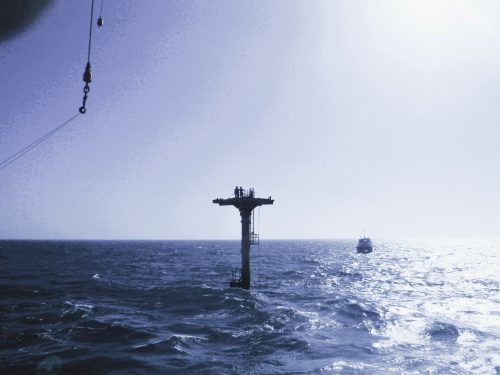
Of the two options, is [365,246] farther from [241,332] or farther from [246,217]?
[241,332]

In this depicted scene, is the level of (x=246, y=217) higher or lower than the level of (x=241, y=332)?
higher

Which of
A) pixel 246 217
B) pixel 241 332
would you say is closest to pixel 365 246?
pixel 246 217

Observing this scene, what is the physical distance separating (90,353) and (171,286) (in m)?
20.1

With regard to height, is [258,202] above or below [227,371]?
above

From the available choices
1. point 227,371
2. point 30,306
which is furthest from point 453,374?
point 30,306

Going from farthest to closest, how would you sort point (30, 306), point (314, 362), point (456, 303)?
point (456, 303) → point (30, 306) → point (314, 362)

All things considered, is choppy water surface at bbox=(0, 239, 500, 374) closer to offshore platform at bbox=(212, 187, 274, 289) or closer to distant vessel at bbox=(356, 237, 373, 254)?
offshore platform at bbox=(212, 187, 274, 289)

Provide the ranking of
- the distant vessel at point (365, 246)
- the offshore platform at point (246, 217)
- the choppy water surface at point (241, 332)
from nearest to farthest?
the choppy water surface at point (241, 332)
the offshore platform at point (246, 217)
the distant vessel at point (365, 246)

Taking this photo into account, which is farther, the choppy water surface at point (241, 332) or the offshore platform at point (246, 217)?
the offshore platform at point (246, 217)

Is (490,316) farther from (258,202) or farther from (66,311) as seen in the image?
(66,311)

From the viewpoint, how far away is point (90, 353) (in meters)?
14.5

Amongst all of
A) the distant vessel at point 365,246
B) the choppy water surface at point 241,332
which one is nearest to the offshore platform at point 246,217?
the choppy water surface at point 241,332

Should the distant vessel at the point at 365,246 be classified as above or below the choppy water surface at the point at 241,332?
above

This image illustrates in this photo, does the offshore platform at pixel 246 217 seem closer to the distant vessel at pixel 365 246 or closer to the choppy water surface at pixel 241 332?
the choppy water surface at pixel 241 332
